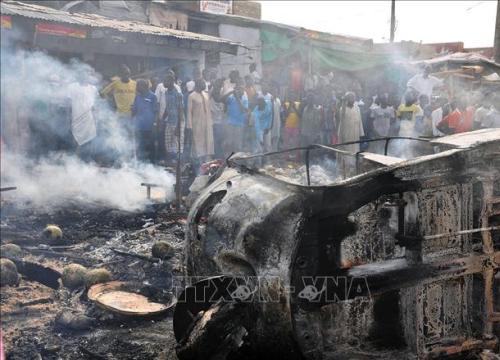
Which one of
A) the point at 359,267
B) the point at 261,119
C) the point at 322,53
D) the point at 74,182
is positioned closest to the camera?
the point at 359,267

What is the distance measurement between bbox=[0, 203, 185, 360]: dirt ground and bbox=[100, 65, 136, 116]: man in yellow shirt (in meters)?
3.38

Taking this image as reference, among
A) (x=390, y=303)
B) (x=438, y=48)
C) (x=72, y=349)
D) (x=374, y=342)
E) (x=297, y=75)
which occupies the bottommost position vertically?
(x=72, y=349)

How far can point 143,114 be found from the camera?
11656 millimetres

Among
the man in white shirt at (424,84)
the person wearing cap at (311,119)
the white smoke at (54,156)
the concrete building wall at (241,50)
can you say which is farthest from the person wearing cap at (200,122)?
the man in white shirt at (424,84)

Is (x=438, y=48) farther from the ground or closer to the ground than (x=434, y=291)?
farther from the ground

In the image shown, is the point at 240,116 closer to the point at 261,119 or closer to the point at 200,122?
the point at 261,119

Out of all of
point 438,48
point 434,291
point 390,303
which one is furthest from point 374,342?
point 438,48

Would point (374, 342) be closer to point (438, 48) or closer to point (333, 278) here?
point (333, 278)

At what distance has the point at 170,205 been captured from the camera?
9.67 meters

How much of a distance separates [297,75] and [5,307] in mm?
16857

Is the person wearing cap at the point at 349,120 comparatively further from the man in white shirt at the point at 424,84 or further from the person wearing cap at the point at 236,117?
the man in white shirt at the point at 424,84

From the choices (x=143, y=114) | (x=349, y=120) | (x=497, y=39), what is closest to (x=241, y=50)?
(x=349, y=120)

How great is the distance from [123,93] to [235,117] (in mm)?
2719

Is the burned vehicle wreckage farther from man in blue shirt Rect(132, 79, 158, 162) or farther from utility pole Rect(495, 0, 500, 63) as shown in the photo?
utility pole Rect(495, 0, 500, 63)
